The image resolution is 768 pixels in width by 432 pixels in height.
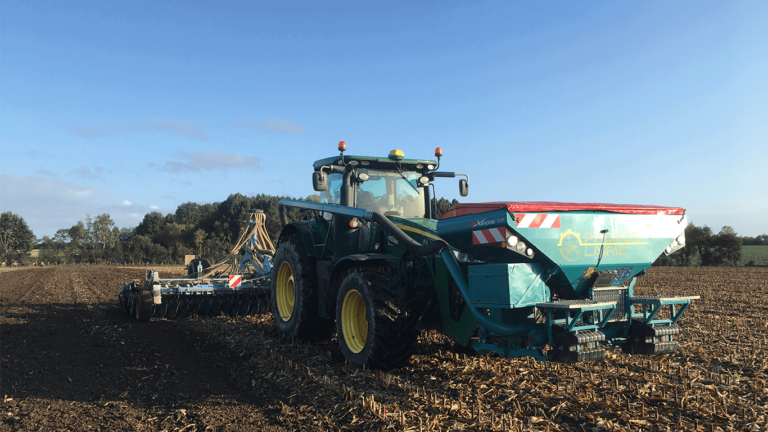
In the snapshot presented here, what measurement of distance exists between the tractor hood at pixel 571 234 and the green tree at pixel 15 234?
181 ft

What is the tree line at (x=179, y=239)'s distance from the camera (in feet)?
113

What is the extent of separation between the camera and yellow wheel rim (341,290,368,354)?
552 cm

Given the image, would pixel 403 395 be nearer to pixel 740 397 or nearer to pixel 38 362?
pixel 740 397

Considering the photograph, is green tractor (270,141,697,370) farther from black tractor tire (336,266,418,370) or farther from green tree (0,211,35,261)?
green tree (0,211,35,261)

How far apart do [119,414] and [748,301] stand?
534 inches

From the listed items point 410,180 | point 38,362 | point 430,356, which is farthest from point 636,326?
point 38,362

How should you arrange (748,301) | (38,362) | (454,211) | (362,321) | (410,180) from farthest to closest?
(748,301) < (410,180) < (38,362) < (362,321) < (454,211)

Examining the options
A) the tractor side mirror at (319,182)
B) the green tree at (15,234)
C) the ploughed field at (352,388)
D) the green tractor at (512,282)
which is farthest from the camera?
the green tree at (15,234)

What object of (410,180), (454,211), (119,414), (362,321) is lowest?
(119,414)

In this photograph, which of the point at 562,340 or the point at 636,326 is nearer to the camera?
the point at 562,340

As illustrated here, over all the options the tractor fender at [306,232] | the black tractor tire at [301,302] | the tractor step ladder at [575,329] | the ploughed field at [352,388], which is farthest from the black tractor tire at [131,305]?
the tractor step ladder at [575,329]

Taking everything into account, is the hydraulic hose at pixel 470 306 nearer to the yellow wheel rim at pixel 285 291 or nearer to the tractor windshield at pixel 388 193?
the tractor windshield at pixel 388 193

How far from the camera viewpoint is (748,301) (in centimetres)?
1215

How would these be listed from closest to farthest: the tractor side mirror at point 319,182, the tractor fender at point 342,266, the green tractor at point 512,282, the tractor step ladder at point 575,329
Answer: the tractor step ladder at point 575,329 < the green tractor at point 512,282 < the tractor fender at point 342,266 < the tractor side mirror at point 319,182
